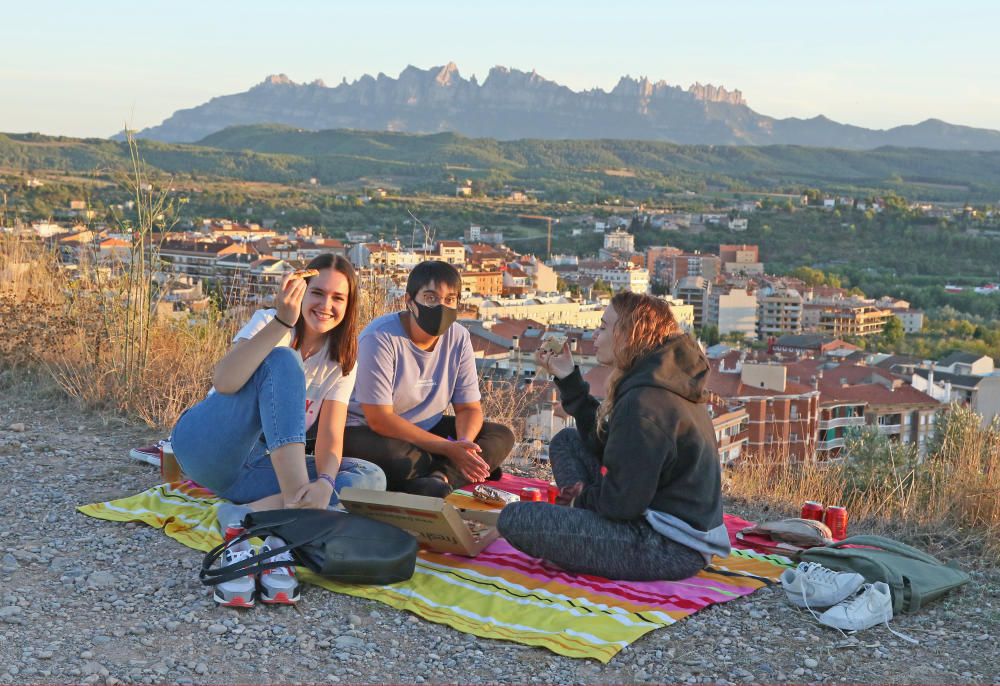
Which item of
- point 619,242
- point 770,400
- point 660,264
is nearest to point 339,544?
point 770,400

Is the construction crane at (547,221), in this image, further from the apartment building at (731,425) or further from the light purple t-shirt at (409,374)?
the light purple t-shirt at (409,374)

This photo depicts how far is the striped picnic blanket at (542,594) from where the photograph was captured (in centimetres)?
247

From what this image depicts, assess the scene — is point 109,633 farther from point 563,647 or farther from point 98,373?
point 98,373

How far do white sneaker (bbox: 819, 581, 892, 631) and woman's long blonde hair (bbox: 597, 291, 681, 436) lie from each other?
75 centimetres

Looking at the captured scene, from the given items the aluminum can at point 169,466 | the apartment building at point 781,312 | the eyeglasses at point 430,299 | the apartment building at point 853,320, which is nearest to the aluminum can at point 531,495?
the eyeglasses at point 430,299

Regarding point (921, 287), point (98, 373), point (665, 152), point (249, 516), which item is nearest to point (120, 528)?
point (249, 516)

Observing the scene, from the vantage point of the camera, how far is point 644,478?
8.48 feet

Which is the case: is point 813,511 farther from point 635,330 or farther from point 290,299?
point 290,299

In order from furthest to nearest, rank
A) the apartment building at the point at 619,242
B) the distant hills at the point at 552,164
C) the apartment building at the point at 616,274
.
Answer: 1. the distant hills at the point at 552,164
2. the apartment building at the point at 619,242
3. the apartment building at the point at 616,274

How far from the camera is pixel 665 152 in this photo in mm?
115188

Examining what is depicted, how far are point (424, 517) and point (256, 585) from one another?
466 millimetres

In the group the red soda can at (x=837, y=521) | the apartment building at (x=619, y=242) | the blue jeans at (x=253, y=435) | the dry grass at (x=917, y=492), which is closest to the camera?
the blue jeans at (x=253, y=435)

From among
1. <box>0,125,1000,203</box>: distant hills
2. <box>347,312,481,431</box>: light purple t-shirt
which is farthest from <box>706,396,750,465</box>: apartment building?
<box>0,125,1000,203</box>: distant hills

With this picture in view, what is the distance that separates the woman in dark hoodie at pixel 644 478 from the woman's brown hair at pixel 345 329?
2.23ft
